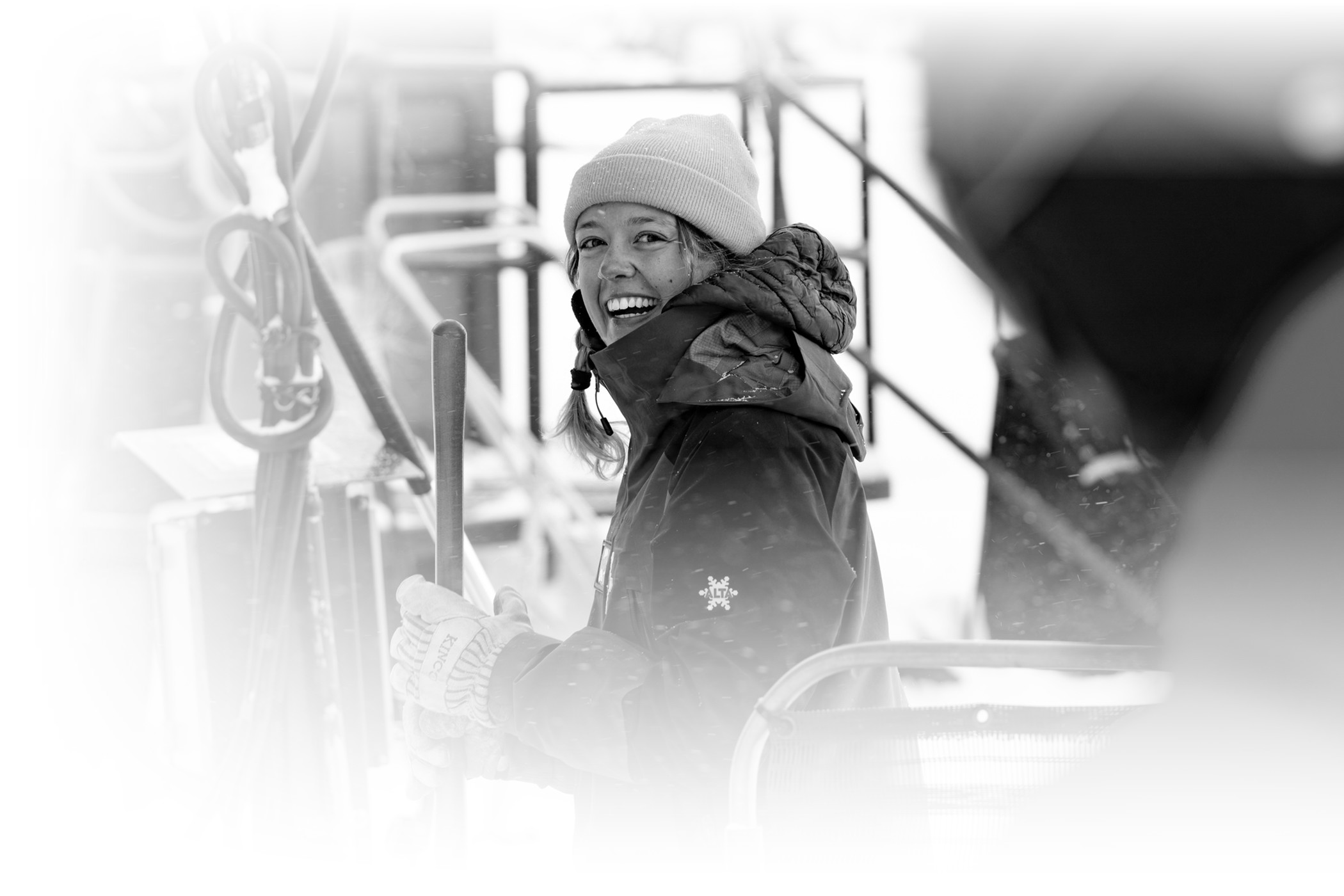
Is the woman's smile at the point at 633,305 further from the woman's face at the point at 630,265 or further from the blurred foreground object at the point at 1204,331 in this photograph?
the blurred foreground object at the point at 1204,331

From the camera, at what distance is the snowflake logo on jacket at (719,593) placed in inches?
36.9

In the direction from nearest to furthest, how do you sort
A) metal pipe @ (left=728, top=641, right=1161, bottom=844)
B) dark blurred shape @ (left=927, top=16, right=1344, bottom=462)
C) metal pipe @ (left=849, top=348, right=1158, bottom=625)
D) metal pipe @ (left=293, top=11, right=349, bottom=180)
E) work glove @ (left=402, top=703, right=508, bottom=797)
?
1. metal pipe @ (left=728, top=641, right=1161, bottom=844)
2. work glove @ (left=402, top=703, right=508, bottom=797)
3. metal pipe @ (left=293, top=11, right=349, bottom=180)
4. dark blurred shape @ (left=927, top=16, right=1344, bottom=462)
5. metal pipe @ (left=849, top=348, right=1158, bottom=625)

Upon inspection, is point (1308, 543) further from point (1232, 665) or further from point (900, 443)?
point (900, 443)

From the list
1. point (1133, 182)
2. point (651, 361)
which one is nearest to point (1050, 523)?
point (1133, 182)

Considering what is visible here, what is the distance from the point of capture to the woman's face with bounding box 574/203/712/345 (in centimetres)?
124

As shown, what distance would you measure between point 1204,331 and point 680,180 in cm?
192

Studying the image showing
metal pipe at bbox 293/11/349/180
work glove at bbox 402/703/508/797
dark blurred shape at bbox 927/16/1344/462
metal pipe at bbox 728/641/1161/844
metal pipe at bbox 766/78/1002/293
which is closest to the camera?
metal pipe at bbox 728/641/1161/844

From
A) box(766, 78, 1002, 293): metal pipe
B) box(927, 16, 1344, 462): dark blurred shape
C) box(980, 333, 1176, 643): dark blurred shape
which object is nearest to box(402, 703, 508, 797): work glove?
box(927, 16, 1344, 462): dark blurred shape

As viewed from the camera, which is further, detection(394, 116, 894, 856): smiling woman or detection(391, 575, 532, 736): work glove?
detection(391, 575, 532, 736): work glove

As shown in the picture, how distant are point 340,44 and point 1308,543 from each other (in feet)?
4.63

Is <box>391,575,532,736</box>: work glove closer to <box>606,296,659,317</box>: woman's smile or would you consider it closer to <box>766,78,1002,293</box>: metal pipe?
<box>606,296,659,317</box>: woman's smile

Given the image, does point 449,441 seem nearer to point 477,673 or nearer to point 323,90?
point 477,673

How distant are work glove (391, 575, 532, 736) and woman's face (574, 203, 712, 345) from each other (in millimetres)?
334

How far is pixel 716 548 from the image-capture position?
37.6 inches
